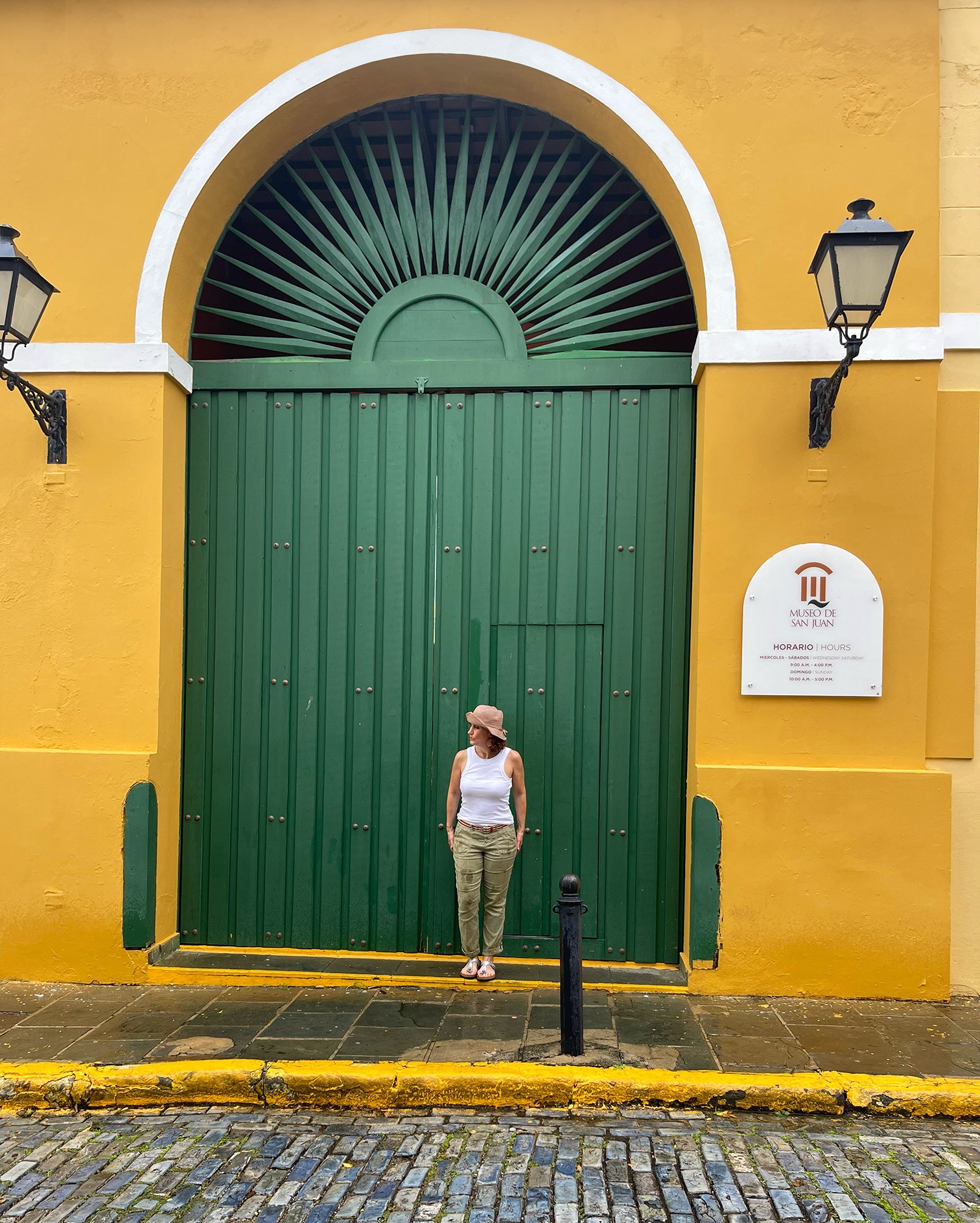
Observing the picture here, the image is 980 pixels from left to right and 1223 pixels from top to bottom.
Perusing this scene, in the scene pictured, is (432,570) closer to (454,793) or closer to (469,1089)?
(454,793)

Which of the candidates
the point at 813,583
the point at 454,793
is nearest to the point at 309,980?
the point at 454,793

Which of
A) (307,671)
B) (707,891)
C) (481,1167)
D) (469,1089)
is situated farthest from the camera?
(307,671)

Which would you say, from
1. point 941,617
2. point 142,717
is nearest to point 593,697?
point 941,617

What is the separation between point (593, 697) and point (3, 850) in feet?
10.9

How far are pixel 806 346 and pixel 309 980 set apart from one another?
14.1 ft

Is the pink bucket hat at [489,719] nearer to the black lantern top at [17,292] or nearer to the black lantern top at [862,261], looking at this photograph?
the black lantern top at [862,261]

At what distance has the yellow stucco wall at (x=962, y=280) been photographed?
5.23 meters

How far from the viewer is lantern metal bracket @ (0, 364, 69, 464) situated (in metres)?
5.33

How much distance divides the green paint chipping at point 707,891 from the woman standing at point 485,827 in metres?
0.95

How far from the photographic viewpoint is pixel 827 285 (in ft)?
14.9

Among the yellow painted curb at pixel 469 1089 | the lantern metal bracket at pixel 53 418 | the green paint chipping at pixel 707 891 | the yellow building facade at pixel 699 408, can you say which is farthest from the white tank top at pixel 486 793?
the lantern metal bracket at pixel 53 418

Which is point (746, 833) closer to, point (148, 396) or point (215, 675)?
point (215, 675)

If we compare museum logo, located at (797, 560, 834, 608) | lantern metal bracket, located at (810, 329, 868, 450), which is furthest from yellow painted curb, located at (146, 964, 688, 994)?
lantern metal bracket, located at (810, 329, 868, 450)

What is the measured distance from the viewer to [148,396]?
5488 millimetres
